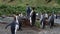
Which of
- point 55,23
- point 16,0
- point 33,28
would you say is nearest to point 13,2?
point 16,0

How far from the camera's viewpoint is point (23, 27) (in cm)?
2009

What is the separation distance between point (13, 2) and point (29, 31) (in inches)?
647

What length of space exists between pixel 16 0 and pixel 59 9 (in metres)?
7.53

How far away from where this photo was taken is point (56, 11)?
91.7 ft

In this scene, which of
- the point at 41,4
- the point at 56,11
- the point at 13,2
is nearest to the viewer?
the point at 56,11

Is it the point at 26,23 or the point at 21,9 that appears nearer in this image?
the point at 26,23

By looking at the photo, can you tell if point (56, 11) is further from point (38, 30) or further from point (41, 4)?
point (38, 30)

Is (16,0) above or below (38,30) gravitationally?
above

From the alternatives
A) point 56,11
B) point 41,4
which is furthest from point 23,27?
point 41,4

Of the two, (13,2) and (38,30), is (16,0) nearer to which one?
(13,2)

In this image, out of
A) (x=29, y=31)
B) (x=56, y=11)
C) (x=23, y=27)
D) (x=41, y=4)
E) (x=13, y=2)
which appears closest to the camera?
(x=29, y=31)

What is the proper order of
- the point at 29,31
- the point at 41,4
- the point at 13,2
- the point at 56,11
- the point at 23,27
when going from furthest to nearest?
the point at 13,2, the point at 41,4, the point at 56,11, the point at 23,27, the point at 29,31

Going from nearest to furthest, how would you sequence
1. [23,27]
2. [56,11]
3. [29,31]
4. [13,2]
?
[29,31] → [23,27] → [56,11] → [13,2]

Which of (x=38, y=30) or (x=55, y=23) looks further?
(x=55, y=23)
